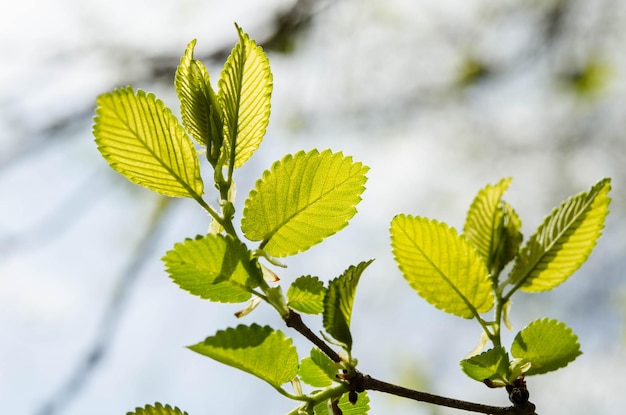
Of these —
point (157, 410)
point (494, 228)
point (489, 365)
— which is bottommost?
point (157, 410)

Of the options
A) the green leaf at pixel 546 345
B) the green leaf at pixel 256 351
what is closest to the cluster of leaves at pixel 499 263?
the green leaf at pixel 546 345

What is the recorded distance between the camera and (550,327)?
0.46 metres

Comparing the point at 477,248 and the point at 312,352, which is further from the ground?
the point at 477,248

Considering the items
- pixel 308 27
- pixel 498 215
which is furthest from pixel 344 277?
pixel 308 27

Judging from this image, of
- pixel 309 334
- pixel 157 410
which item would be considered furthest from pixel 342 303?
pixel 157 410

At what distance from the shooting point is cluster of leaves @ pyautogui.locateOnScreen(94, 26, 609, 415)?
404mm

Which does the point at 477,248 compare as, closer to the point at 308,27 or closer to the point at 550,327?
the point at 550,327

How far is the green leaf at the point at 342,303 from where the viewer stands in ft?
1.29

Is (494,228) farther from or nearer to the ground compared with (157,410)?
farther from the ground

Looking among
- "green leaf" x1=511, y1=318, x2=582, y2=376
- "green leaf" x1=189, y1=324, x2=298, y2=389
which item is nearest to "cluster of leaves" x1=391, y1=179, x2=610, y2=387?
"green leaf" x1=511, y1=318, x2=582, y2=376

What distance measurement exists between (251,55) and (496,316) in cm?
27

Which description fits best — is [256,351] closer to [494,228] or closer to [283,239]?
[283,239]

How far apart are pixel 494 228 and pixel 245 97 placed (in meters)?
0.22

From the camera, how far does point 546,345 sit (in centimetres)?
46
